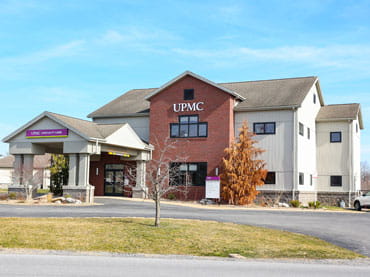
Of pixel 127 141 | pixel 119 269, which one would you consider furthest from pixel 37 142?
pixel 119 269

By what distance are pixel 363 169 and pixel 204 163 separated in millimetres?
94106

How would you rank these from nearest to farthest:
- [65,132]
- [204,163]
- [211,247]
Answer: [211,247], [65,132], [204,163]

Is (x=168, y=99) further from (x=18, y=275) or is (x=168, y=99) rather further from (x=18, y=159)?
(x=18, y=275)

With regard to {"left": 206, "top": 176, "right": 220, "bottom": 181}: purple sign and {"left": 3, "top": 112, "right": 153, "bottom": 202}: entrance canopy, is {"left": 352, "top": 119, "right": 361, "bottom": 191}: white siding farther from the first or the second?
{"left": 3, "top": 112, "right": 153, "bottom": 202}: entrance canopy

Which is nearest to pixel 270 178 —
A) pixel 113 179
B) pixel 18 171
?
pixel 113 179

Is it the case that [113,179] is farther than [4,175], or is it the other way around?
[4,175]

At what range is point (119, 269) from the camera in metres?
9.73

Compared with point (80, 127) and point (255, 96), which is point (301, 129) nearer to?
point (255, 96)

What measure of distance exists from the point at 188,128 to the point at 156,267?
26557 mm

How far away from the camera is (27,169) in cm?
3209

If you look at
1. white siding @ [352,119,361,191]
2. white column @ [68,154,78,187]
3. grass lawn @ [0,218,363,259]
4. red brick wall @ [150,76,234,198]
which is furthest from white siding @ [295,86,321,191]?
grass lawn @ [0,218,363,259]

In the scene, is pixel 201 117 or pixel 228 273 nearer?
pixel 228 273

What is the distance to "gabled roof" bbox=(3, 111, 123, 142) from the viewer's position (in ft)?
98.6

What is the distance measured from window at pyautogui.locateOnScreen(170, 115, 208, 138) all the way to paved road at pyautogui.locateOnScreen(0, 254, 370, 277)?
24.4m
